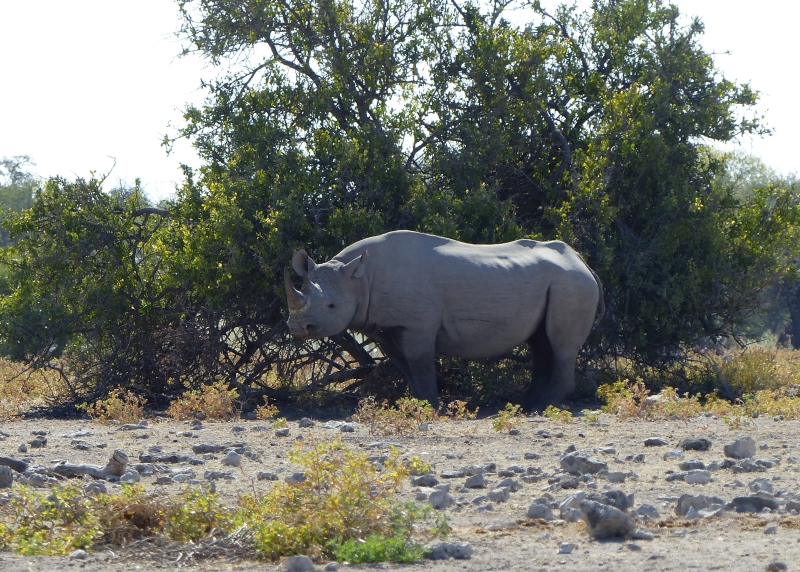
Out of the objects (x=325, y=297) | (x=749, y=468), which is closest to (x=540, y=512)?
(x=749, y=468)

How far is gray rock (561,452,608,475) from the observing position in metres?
6.52

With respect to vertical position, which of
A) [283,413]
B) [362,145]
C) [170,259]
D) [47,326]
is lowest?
[283,413]

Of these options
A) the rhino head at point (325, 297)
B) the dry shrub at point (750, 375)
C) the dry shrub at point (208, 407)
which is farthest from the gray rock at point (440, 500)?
the dry shrub at point (750, 375)

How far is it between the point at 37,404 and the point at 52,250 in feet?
6.49

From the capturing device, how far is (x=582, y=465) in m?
6.55

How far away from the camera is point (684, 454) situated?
7445 millimetres

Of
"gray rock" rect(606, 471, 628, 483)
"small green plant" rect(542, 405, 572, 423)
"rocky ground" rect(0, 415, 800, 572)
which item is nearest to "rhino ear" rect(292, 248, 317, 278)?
"rocky ground" rect(0, 415, 800, 572)

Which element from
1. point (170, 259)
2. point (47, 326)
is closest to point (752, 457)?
point (170, 259)

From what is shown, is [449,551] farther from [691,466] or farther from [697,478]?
[691,466]

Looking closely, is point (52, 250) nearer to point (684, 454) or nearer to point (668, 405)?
point (668, 405)

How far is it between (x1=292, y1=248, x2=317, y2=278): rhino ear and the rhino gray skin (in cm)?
1

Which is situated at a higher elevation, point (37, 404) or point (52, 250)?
point (52, 250)

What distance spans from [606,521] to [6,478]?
3.55 meters

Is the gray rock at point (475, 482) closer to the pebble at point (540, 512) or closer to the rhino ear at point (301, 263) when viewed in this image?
the pebble at point (540, 512)
